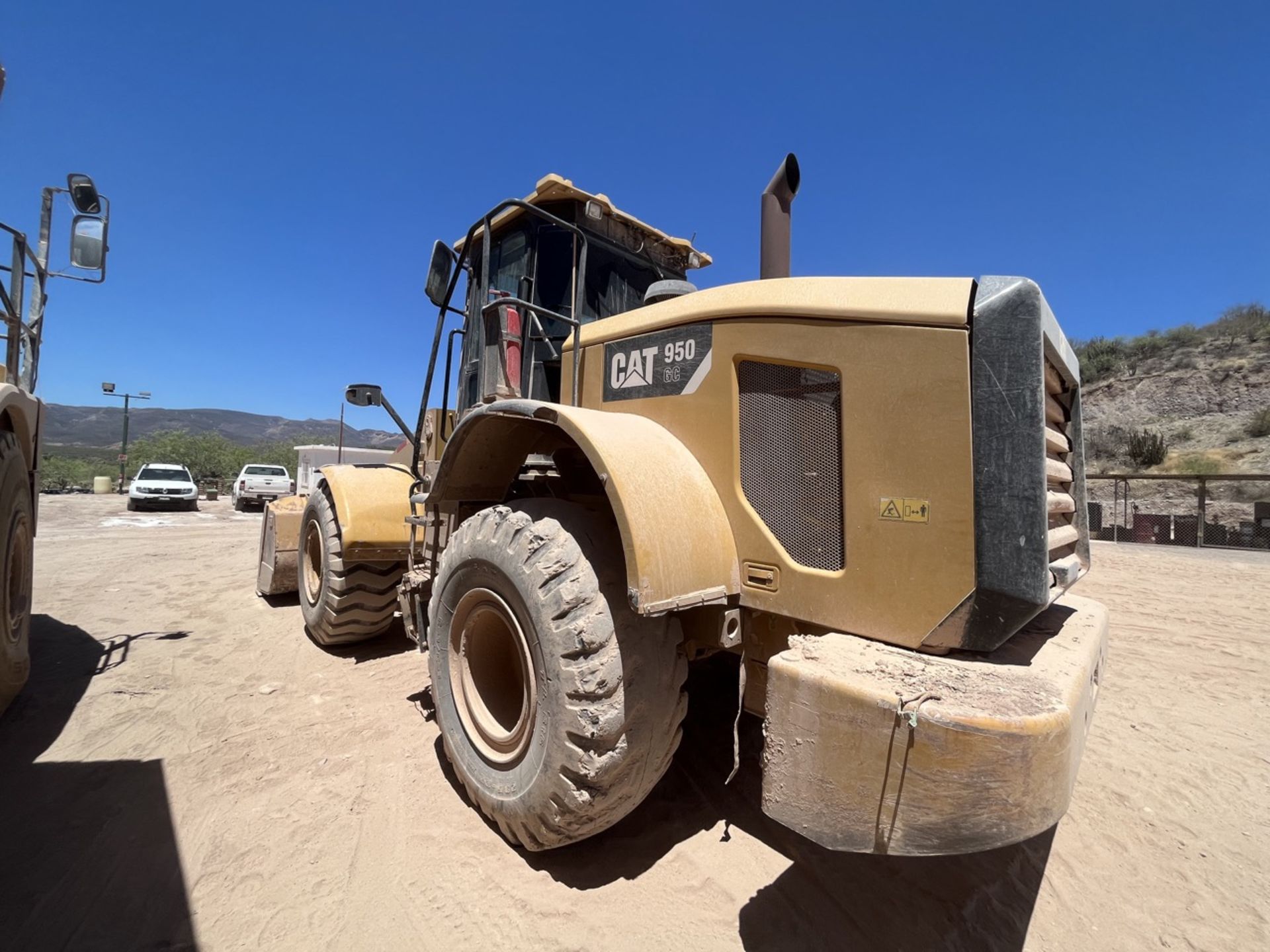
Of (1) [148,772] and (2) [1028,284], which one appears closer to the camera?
(2) [1028,284]

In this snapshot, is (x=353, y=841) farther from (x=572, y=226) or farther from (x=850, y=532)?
(x=572, y=226)

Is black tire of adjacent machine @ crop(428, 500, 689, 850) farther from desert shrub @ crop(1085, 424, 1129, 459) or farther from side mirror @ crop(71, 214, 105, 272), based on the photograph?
desert shrub @ crop(1085, 424, 1129, 459)

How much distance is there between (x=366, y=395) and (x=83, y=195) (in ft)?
6.27

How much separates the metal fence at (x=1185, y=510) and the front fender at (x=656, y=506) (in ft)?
44.6

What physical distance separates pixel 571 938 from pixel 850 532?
5.02 ft

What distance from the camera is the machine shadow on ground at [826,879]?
1.97 m

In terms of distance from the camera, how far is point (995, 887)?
Result: 222 cm

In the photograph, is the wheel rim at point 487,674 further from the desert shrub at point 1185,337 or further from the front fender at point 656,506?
the desert shrub at point 1185,337

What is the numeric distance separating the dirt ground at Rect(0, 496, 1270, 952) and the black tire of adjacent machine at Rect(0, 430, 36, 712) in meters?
0.33

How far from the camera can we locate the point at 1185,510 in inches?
687

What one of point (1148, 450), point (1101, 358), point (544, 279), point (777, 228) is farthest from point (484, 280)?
point (1101, 358)

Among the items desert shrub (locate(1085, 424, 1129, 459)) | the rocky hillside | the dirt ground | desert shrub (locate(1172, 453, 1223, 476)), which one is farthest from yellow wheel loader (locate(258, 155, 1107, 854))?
desert shrub (locate(1085, 424, 1129, 459))

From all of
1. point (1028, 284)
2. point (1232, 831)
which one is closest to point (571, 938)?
point (1028, 284)

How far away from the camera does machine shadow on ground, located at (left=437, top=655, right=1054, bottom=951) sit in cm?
197
